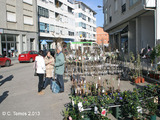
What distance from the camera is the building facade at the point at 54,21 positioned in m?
36.5

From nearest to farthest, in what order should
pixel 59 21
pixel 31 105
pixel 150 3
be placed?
pixel 31 105
pixel 150 3
pixel 59 21

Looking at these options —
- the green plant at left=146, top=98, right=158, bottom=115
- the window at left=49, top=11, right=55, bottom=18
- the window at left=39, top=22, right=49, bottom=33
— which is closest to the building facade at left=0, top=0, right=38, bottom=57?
the window at left=39, top=22, right=49, bottom=33

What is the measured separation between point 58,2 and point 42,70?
4005cm

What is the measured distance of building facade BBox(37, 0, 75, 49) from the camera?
36.5m

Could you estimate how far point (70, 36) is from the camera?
51.7 m

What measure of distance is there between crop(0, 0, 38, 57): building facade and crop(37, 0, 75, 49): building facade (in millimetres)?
4098

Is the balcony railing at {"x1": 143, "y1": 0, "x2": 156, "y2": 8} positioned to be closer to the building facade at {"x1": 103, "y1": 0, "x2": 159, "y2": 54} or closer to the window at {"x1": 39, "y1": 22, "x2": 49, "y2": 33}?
the building facade at {"x1": 103, "y1": 0, "x2": 159, "y2": 54}

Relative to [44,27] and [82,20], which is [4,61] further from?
[82,20]

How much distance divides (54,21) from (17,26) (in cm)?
1577

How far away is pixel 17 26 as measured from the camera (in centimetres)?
2703

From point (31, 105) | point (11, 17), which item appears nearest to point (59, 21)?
point (11, 17)

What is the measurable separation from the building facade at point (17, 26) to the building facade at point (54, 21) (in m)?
4.10

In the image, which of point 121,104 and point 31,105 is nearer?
point 121,104

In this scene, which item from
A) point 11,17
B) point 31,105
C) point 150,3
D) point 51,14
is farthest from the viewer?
point 51,14
